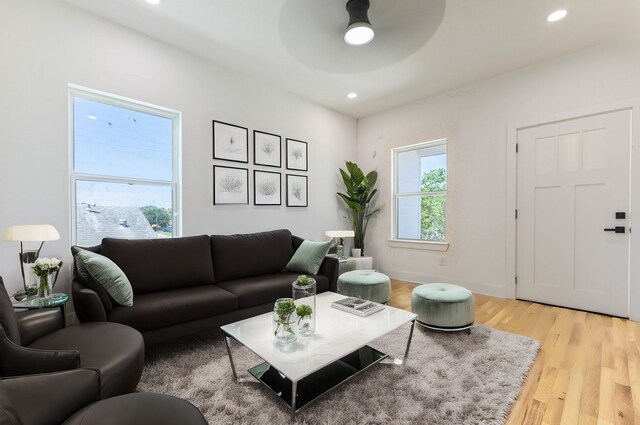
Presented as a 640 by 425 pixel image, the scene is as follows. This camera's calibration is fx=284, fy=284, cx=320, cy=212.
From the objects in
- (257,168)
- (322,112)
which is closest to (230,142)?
(257,168)

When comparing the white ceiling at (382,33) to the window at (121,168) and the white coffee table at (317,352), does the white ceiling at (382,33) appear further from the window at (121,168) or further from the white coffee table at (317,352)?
the white coffee table at (317,352)

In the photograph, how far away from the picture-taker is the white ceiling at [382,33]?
2.38 meters

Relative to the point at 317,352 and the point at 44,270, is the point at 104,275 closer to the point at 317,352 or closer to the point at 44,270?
the point at 44,270

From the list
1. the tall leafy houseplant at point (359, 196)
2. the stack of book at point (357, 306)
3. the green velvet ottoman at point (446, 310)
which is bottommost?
the green velvet ottoman at point (446, 310)

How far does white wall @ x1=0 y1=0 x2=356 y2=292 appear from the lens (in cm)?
223

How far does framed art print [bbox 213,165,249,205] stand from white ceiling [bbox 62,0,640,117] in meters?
1.27

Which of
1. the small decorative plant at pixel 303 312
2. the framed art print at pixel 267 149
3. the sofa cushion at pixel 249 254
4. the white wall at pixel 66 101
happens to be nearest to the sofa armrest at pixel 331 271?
the sofa cushion at pixel 249 254

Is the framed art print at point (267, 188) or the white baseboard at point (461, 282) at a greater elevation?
the framed art print at point (267, 188)

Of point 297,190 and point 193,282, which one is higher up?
point 297,190

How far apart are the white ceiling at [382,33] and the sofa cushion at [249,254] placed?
205 centimetres

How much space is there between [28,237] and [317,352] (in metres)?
2.13

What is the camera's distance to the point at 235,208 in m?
3.58

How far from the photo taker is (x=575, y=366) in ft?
6.62

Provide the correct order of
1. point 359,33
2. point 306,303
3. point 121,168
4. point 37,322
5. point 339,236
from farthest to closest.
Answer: point 339,236 → point 121,168 → point 359,33 → point 306,303 → point 37,322
